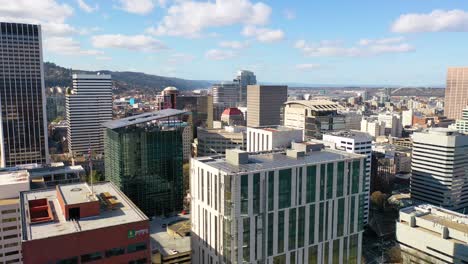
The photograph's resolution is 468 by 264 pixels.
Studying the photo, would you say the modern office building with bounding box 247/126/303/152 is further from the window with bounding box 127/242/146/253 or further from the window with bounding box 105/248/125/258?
the window with bounding box 105/248/125/258

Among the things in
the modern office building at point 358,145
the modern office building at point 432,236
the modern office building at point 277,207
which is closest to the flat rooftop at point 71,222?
the modern office building at point 277,207

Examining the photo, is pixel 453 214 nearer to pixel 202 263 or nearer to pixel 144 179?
pixel 202 263

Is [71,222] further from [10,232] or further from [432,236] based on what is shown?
[432,236]

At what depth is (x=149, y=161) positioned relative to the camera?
86.9 meters

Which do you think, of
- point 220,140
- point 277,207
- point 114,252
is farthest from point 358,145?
point 114,252

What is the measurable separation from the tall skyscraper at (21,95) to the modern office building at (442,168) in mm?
119828

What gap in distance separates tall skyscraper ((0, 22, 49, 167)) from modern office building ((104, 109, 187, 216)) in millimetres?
53367

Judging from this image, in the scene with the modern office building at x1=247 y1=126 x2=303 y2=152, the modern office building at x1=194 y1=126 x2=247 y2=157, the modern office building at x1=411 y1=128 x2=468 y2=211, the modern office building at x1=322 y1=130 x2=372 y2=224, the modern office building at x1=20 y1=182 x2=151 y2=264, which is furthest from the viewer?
the modern office building at x1=194 y1=126 x2=247 y2=157

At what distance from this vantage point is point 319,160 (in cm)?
5253

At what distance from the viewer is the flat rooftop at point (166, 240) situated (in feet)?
207

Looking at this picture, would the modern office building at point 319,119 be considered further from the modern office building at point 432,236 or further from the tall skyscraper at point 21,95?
the tall skyscraper at point 21,95

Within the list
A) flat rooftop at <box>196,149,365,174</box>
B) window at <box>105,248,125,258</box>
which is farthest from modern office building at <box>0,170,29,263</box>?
flat rooftop at <box>196,149,365,174</box>

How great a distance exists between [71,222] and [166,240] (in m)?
29.4

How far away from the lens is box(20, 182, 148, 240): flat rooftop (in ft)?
125
